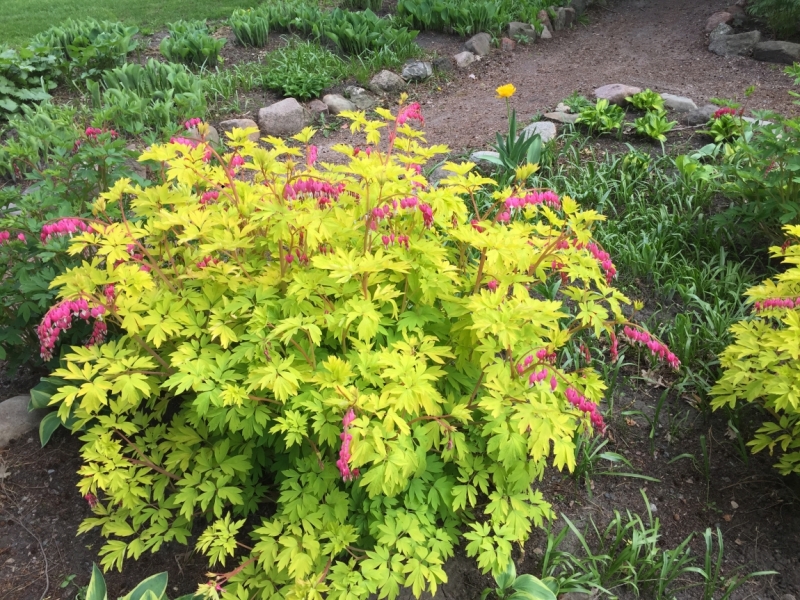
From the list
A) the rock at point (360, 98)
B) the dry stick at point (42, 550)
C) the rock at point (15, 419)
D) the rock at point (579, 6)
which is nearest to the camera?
the dry stick at point (42, 550)

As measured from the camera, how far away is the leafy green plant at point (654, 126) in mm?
4535

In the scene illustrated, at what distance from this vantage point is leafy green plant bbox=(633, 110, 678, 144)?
179 inches

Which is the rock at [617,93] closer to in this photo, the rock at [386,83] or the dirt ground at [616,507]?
the rock at [386,83]

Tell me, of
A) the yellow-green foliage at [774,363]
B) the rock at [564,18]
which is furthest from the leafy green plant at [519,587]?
the rock at [564,18]

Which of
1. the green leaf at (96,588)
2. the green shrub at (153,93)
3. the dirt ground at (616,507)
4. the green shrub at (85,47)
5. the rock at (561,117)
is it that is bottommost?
the dirt ground at (616,507)

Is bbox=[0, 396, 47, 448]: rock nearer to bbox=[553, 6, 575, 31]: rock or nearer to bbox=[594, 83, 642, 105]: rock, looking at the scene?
bbox=[594, 83, 642, 105]: rock

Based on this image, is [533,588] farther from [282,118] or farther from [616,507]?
[282,118]

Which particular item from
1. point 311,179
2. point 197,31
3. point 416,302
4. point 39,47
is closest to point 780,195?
point 416,302

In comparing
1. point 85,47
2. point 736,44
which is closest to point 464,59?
point 736,44

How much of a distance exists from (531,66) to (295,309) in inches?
240

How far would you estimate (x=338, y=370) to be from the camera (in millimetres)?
1765

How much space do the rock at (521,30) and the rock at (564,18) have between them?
0.56 m

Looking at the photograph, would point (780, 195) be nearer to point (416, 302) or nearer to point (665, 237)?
point (665, 237)

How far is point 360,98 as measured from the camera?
5934 millimetres
